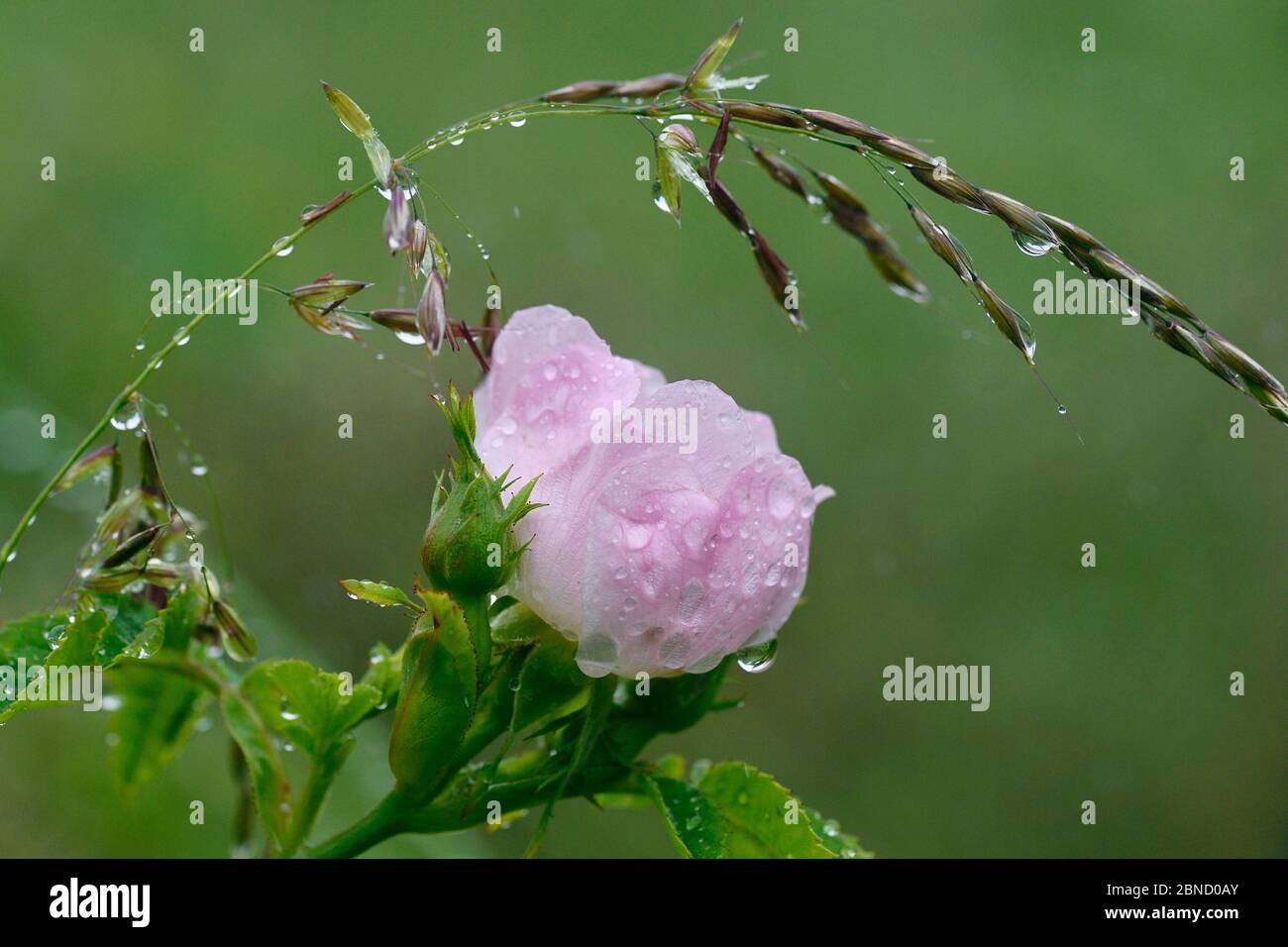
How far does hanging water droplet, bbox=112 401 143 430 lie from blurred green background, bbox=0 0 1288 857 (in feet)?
2.42

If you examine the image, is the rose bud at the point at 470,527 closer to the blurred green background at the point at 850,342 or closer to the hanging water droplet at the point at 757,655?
the hanging water droplet at the point at 757,655

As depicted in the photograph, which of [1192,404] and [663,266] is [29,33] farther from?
[1192,404]

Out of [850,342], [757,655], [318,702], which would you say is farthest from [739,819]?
[850,342]

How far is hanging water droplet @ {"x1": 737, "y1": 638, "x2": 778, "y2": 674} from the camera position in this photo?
403 millimetres

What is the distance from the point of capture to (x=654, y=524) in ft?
1.22

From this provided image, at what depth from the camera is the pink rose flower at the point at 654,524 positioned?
0.37 m

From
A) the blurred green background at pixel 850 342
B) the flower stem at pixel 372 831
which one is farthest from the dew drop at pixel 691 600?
the blurred green background at pixel 850 342

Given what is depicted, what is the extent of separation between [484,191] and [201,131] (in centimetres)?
36

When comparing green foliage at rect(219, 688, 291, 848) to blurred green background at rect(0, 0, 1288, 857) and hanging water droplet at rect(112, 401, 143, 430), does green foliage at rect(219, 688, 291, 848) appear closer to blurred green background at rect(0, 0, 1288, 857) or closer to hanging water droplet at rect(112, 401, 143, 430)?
hanging water droplet at rect(112, 401, 143, 430)

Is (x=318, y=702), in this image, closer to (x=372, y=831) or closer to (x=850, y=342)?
(x=372, y=831)

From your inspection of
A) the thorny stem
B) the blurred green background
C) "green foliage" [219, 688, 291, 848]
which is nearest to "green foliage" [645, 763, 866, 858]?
the thorny stem

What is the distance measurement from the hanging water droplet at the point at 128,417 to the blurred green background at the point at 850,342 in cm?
74

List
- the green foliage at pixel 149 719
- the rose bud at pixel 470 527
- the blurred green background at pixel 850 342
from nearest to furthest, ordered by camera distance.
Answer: the rose bud at pixel 470 527, the green foliage at pixel 149 719, the blurred green background at pixel 850 342
